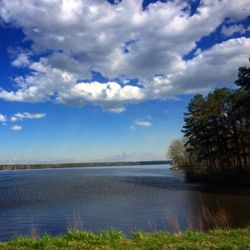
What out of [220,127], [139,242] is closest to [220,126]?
[220,127]

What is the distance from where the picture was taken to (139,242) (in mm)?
11141

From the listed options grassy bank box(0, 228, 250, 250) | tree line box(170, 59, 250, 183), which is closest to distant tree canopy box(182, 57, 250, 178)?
tree line box(170, 59, 250, 183)

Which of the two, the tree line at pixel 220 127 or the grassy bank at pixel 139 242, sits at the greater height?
A: the tree line at pixel 220 127

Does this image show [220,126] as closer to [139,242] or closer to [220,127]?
[220,127]

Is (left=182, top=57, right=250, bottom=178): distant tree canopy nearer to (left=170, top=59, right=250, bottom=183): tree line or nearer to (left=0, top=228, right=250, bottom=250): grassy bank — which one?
(left=170, top=59, right=250, bottom=183): tree line

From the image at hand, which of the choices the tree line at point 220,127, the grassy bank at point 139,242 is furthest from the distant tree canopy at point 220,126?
the grassy bank at point 139,242

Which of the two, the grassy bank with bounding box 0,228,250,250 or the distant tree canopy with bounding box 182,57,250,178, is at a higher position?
the distant tree canopy with bounding box 182,57,250,178

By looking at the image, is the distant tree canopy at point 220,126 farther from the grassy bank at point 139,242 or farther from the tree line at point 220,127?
the grassy bank at point 139,242

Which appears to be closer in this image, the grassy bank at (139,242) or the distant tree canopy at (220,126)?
the grassy bank at (139,242)

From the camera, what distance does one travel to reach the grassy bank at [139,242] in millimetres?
10266

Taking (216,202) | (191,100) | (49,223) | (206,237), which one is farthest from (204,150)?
(206,237)

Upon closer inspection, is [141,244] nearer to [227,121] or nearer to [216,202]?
[216,202]

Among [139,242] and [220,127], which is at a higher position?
[220,127]

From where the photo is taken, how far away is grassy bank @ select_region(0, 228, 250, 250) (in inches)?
404
